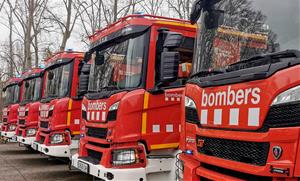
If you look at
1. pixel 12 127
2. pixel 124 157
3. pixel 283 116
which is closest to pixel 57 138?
pixel 124 157

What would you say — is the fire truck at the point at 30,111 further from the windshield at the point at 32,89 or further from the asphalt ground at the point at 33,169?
the asphalt ground at the point at 33,169

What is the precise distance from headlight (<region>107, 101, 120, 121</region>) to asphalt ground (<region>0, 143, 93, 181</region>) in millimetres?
3249

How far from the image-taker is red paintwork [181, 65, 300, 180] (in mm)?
2750

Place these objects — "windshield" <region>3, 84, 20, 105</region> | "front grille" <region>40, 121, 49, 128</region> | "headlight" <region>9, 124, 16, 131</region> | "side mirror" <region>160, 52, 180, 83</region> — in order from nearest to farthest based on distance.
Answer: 1. "side mirror" <region>160, 52, 180, 83</region>
2. "front grille" <region>40, 121, 49, 128</region>
3. "headlight" <region>9, 124, 16, 131</region>
4. "windshield" <region>3, 84, 20, 105</region>

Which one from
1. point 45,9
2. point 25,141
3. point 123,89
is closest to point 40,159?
point 25,141

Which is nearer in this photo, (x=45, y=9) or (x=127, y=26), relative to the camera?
(x=127, y=26)

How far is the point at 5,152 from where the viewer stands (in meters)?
13.9

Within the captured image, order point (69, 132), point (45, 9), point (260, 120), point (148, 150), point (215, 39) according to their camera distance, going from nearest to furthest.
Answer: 1. point (260, 120)
2. point (215, 39)
3. point (148, 150)
4. point (69, 132)
5. point (45, 9)

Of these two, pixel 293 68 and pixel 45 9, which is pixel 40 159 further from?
pixel 45 9

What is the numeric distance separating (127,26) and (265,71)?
322cm

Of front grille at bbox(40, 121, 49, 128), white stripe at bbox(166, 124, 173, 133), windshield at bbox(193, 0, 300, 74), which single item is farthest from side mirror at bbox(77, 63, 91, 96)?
windshield at bbox(193, 0, 300, 74)

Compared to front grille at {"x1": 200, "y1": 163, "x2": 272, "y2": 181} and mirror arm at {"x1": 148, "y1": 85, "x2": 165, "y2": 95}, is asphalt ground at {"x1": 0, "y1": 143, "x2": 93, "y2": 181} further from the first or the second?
front grille at {"x1": 200, "y1": 163, "x2": 272, "y2": 181}

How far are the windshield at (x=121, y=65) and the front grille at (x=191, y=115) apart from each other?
1724mm

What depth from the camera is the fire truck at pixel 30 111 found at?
1132 cm
